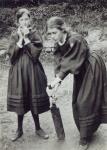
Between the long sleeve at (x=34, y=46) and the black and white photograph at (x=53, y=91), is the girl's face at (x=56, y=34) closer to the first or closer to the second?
the black and white photograph at (x=53, y=91)

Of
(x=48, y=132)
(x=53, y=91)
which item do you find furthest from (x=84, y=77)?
(x=48, y=132)

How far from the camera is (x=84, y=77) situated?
21.9ft

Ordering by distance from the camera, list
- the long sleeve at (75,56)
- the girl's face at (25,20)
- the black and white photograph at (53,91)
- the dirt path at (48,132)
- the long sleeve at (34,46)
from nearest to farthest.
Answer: the long sleeve at (75,56)
the black and white photograph at (53,91)
the girl's face at (25,20)
the long sleeve at (34,46)
the dirt path at (48,132)

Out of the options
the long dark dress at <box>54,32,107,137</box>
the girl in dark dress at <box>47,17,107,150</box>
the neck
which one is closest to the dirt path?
the girl in dark dress at <box>47,17,107,150</box>

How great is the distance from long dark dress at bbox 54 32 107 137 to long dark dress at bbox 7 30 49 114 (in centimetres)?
43

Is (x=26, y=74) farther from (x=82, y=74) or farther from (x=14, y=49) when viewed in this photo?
(x=82, y=74)

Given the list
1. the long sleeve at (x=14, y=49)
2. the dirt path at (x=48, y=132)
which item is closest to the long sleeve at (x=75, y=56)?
the long sleeve at (x=14, y=49)

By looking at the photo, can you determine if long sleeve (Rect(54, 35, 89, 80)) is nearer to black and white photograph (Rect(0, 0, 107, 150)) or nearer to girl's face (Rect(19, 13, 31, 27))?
black and white photograph (Rect(0, 0, 107, 150))

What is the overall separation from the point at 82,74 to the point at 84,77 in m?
0.05

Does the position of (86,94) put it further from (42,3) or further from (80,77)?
(42,3)

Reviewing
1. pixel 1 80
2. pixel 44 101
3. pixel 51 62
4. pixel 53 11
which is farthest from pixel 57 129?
pixel 53 11

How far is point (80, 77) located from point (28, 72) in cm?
83

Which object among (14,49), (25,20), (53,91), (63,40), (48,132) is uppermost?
(25,20)

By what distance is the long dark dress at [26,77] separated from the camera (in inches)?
278
